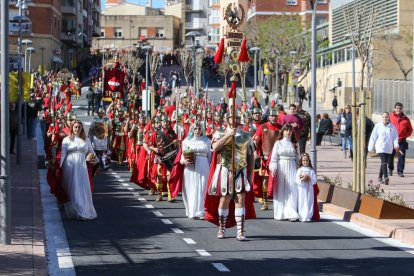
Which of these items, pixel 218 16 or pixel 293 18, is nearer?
pixel 293 18

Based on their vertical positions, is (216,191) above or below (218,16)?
below

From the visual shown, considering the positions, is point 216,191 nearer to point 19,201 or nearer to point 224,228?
point 224,228

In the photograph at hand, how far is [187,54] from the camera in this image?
94438mm

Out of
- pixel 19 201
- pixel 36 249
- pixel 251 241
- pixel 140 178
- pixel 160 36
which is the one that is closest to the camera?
→ pixel 36 249

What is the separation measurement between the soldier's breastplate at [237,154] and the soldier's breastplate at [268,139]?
5.09 m

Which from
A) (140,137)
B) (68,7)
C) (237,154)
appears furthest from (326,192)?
(68,7)

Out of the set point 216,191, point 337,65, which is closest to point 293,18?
point 337,65

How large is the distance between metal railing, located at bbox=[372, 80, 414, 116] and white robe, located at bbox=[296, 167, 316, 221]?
35.2 metres

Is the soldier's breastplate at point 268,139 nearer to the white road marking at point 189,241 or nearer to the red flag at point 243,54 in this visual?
the red flag at point 243,54

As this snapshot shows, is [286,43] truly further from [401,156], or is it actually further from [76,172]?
[76,172]

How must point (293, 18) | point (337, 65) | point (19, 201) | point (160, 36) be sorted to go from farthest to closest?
point (160, 36) < point (293, 18) < point (337, 65) < point (19, 201)

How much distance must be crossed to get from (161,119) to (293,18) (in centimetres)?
6269

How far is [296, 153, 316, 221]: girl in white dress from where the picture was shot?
18469 mm

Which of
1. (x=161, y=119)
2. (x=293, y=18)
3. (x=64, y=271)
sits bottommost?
(x=64, y=271)
